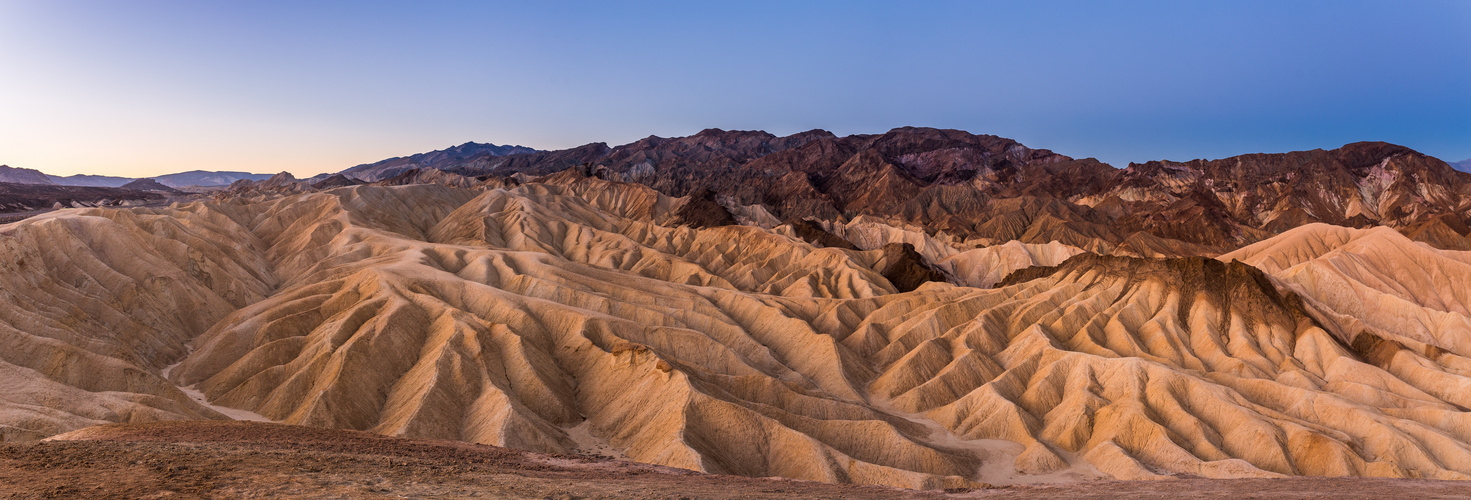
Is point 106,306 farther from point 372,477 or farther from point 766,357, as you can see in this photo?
point 372,477

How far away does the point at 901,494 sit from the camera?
27719 millimetres

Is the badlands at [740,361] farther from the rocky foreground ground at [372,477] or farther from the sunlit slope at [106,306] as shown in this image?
the rocky foreground ground at [372,477]

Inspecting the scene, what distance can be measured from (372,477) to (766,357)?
4306 centimetres

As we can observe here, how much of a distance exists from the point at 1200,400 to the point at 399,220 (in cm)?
11239

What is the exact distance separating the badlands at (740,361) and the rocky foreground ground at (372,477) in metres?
0.53

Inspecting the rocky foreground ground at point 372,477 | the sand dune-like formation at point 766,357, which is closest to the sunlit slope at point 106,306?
the sand dune-like formation at point 766,357

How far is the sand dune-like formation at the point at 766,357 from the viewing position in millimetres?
44250

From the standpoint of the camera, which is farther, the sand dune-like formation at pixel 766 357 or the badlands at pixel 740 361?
the sand dune-like formation at pixel 766 357

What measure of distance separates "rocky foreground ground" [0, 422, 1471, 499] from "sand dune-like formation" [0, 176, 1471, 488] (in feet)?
32.4

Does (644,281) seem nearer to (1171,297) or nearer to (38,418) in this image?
(1171,297)

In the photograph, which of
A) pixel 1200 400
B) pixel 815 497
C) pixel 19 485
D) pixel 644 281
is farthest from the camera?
pixel 644 281

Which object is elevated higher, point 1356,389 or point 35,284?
point 35,284

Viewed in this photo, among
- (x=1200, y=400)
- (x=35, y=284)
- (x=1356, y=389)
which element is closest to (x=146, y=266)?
(x=35, y=284)

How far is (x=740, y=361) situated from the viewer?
60.3 meters
